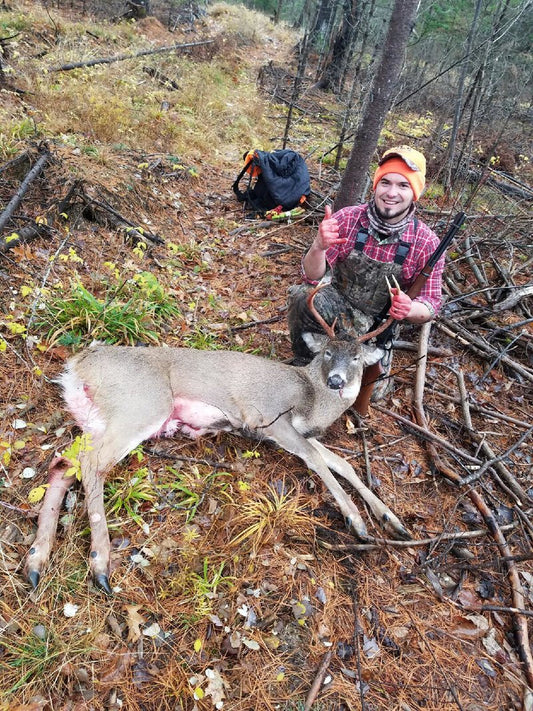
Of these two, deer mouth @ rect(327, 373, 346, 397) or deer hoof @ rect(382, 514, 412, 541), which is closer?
deer hoof @ rect(382, 514, 412, 541)

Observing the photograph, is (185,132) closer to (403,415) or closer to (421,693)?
(403,415)

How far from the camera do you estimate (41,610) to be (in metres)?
2.31

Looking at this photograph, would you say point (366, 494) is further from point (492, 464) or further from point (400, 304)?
point (400, 304)

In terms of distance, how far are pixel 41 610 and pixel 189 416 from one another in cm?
163

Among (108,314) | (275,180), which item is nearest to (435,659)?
(108,314)

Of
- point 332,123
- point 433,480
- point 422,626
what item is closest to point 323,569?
point 422,626

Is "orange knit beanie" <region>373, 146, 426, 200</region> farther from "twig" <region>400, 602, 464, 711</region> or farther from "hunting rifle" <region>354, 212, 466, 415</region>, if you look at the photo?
"twig" <region>400, 602, 464, 711</region>

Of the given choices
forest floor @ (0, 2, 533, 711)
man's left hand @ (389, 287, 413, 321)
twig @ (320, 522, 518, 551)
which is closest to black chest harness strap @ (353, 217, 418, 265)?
man's left hand @ (389, 287, 413, 321)

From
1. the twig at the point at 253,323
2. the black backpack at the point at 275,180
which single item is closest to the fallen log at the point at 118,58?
the black backpack at the point at 275,180

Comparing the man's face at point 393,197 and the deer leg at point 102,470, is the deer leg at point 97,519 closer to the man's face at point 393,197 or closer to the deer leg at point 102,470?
the deer leg at point 102,470

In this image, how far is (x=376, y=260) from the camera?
3.98 m

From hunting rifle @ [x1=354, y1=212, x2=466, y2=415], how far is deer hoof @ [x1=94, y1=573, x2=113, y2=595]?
247 centimetres

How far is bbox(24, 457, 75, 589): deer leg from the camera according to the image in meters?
2.45

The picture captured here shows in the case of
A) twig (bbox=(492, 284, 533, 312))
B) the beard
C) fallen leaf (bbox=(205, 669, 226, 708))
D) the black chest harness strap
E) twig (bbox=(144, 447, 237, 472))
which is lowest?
fallen leaf (bbox=(205, 669, 226, 708))
